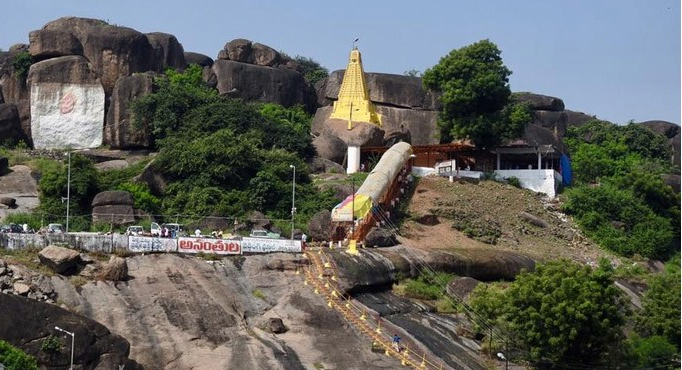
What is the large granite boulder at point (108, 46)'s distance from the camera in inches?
2899

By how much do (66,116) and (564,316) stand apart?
3737cm

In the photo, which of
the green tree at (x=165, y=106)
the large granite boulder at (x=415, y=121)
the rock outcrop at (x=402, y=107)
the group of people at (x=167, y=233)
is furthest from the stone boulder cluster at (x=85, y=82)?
the group of people at (x=167, y=233)

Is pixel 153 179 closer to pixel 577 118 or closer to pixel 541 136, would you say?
pixel 541 136

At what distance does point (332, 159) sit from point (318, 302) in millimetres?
26123

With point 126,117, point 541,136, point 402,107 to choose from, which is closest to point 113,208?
point 126,117

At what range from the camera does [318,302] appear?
46.2 m

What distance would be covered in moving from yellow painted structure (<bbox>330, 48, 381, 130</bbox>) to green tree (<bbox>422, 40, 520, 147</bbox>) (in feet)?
18.7

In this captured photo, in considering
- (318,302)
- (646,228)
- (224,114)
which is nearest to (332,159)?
(224,114)

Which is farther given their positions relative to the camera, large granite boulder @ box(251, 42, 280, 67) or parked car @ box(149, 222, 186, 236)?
large granite boulder @ box(251, 42, 280, 67)

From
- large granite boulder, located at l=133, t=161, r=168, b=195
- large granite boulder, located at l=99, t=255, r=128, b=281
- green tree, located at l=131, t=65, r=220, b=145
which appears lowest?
large granite boulder, located at l=99, t=255, r=128, b=281

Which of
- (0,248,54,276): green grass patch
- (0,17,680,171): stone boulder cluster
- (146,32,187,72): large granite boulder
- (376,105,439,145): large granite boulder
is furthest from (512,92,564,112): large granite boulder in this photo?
(0,248,54,276): green grass patch

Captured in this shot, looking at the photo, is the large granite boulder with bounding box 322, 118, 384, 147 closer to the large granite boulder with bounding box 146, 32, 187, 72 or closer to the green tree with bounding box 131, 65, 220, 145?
the green tree with bounding box 131, 65, 220, 145

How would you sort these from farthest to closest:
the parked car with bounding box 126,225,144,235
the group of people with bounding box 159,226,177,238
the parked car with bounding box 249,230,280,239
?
the parked car with bounding box 249,230,280,239 < the group of people with bounding box 159,226,177,238 < the parked car with bounding box 126,225,144,235

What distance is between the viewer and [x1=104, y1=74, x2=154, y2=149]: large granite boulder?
229 ft
